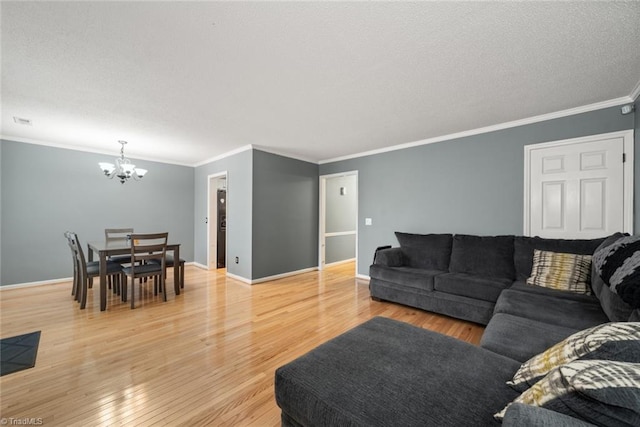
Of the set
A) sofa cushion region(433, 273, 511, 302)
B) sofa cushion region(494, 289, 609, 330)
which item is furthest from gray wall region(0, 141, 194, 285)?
sofa cushion region(494, 289, 609, 330)

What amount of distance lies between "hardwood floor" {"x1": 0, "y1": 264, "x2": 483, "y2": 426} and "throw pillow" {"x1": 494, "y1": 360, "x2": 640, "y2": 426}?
54.8 inches

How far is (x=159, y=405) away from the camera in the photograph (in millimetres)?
1584

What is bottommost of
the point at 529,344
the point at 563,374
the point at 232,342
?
the point at 232,342

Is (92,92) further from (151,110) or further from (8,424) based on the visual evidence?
(8,424)

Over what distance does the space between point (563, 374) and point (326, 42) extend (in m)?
2.10

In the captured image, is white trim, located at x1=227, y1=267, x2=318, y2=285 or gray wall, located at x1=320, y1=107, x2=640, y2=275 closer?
gray wall, located at x1=320, y1=107, x2=640, y2=275

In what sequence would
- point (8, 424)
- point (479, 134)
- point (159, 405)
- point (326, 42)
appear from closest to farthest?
point (8, 424), point (159, 405), point (326, 42), point (479, 134)

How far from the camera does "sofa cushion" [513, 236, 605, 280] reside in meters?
2.54

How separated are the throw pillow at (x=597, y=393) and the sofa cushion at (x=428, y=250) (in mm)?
2932

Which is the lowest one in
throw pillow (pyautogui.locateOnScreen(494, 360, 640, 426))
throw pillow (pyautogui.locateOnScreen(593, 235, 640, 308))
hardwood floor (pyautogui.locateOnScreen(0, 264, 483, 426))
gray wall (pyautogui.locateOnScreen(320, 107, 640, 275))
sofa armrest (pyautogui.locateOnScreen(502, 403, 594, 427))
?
hardwood floor (pyautogui.locateOnScreen(0, 264, 483, 426))

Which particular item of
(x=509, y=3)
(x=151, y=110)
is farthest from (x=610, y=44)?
(x=151, y=110)

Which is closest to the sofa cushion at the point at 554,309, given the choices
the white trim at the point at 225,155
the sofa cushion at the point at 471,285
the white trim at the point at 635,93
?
the sofa cushion at the point at 471,285

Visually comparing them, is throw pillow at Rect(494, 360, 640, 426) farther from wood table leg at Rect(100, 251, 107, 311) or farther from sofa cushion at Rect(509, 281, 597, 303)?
wood table leg at Rect(100, 251, 107, 311)

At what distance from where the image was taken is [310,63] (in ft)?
6.64
